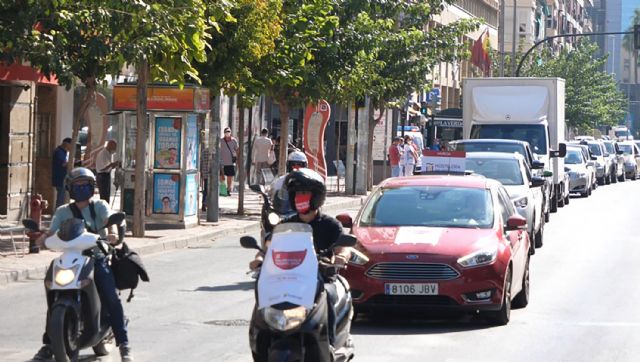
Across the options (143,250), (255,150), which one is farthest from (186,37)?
(255,150)

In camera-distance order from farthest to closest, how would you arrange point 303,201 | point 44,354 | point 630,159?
point 630,159
point 44,354
point 303,201

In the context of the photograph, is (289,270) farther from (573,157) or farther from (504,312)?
(573,157)

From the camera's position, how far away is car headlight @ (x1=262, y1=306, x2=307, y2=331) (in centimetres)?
834

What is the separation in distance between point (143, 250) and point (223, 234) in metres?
4.73

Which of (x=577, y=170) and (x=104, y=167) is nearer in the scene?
(x=104, y=167)

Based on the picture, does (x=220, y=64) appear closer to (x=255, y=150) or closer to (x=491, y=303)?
(x=255, y=150)

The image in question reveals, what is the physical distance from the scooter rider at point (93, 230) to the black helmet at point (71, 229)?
25 cm

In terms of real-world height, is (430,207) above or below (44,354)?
above

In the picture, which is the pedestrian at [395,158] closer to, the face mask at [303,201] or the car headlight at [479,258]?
the car headlight at [479,258]

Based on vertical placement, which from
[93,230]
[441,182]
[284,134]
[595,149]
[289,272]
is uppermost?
[595,149]

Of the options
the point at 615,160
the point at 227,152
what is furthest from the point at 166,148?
the point at 615,160

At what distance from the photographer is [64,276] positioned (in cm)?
1030

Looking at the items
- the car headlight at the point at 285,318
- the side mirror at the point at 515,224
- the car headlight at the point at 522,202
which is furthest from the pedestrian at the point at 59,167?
the car headlight at the point at 285,318

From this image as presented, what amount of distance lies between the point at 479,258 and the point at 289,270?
5228 millimetres
